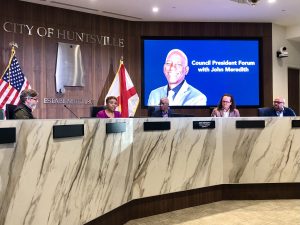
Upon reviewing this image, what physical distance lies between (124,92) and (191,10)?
193 cm

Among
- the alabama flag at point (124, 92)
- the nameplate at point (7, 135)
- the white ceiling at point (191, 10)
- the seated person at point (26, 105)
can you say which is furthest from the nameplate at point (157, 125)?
the alabama flag at point (124, 92)

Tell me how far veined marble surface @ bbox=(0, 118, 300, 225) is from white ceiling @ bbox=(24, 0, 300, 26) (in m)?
2.99

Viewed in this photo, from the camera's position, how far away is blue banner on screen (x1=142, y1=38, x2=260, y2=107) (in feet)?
25.2

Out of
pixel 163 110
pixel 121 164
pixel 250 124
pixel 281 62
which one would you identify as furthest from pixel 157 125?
pixel 281 62

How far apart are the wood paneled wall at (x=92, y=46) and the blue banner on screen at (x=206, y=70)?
16cm

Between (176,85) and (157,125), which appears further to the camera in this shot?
(176,85)

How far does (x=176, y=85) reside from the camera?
771 centimetres

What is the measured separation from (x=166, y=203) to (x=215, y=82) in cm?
439

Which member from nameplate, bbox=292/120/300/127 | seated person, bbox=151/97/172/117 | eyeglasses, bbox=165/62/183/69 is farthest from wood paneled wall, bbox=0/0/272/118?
nameplate, bbox=292/120/300/127

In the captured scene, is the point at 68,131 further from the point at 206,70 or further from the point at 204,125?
the point at 206,70

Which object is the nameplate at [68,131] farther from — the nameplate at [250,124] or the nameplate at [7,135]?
the nameplate at [250,124]

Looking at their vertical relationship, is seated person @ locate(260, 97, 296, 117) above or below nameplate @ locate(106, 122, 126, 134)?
above

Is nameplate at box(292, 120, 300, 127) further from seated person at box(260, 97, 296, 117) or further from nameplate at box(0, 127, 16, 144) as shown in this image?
nameplate at box(0, 127, 16, 144)

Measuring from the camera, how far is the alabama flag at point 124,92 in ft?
23.3
